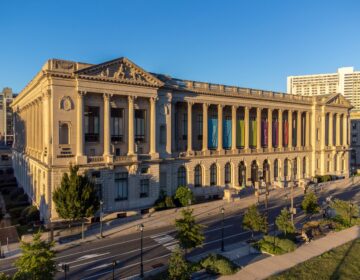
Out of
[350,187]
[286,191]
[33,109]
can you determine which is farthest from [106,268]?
[350,187]

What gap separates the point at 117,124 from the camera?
156ft

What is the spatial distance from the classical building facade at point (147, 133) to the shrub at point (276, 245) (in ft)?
73.2

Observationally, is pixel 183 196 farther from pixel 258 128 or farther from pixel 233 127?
pixel 258 128

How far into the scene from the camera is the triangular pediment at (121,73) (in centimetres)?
4309

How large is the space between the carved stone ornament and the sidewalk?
29.8 meters

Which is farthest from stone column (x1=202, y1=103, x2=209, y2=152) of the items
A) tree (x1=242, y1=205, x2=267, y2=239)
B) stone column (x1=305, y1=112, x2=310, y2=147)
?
stone column (x1=305, y1=112, x2=310, y2=147)

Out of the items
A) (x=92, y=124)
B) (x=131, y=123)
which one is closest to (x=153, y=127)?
(x=131, y=123)

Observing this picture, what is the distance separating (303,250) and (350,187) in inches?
1890

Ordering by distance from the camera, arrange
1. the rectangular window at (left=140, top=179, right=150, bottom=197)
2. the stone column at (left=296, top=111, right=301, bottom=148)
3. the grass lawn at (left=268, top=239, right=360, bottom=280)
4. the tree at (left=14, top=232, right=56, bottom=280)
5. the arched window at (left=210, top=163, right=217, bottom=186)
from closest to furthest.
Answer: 1. the tree at (left=14, top=232, right=56, bottom=280)
2. the grass lawn at (left=268, top=239, right=360, bottom=280)
3. the rectangular window at (left=140, top=179, right=150, bottom=197)
4. the arched window at (left=210, top=163, right=217, bottom=186)
5. the stone column at (left=296, top=111, right=301, bottom=148)

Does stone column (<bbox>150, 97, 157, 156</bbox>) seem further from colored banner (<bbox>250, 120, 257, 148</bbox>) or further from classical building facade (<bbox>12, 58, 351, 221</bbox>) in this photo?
colored banner (<bbox>250, 120, 257, 148</bbox>)

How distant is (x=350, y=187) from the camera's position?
232 feet

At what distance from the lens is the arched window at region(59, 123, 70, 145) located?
4216 centimetres

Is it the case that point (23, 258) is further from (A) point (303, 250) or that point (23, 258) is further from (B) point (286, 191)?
(B) point (286, 191)

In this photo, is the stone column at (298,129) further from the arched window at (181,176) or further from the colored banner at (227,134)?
the arched window at (181,176)
